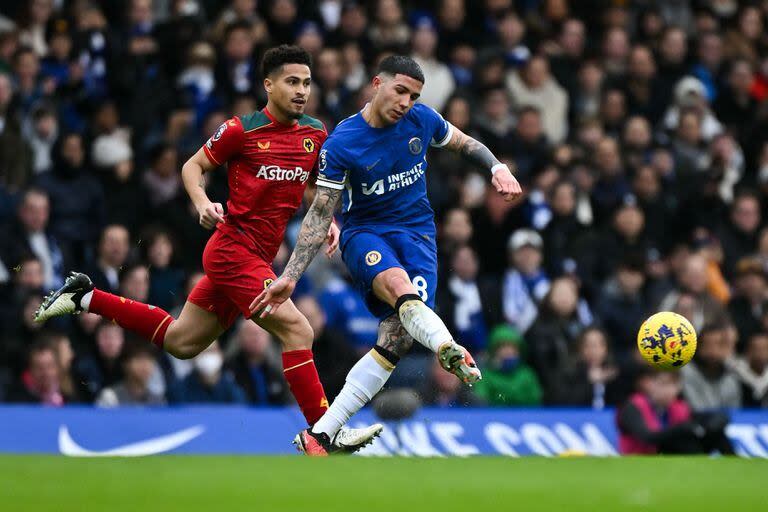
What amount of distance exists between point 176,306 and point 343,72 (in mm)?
4015

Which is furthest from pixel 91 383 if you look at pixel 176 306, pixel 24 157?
pixel 24 157

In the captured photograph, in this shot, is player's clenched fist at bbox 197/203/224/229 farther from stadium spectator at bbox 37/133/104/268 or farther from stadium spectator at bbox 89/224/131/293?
stadium spectator at bbox 37/133/104/268

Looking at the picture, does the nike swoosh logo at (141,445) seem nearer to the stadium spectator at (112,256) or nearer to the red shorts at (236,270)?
the stadium spectator at (112,256)

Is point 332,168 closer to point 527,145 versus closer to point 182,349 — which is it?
point 182,349

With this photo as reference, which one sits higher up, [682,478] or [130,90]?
[130,90]

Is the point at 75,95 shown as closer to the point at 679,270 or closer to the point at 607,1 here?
the point at 679,270

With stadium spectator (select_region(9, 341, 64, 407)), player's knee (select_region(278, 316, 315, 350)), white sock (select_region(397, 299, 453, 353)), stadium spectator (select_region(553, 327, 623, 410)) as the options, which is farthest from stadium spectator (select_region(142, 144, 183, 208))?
white sock (select_region(397, 299, 453, 353))

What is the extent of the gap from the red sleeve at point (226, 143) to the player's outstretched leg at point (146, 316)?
3.91ft

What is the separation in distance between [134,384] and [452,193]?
14.3 ft

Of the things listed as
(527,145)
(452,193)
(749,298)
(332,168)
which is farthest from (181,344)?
(749,298)

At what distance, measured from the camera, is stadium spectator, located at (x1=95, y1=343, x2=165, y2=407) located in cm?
1385

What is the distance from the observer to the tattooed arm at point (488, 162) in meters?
9.98

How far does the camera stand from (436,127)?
34.6 ft

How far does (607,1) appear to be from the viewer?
2088 cm
